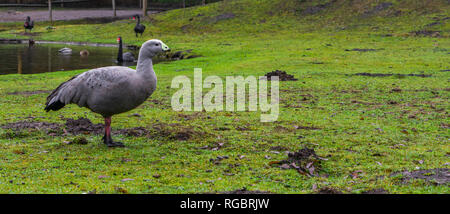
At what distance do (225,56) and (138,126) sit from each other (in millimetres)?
20790

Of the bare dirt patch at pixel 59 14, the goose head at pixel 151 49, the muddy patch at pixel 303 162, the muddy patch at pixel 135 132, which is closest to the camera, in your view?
the muddy patch at pixel 303 162

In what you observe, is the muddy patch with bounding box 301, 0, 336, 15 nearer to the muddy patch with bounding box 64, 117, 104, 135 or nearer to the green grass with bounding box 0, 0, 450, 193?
the green grass with bounding box 0, 0, 450, 193

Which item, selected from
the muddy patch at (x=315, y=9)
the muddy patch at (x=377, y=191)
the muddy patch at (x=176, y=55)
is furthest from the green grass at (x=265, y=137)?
the muddy patch at (x=315, y=9)

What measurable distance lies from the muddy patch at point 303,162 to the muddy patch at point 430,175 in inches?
52.3

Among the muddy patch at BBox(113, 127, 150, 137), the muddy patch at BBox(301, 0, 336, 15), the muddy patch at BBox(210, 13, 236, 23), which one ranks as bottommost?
the muddy patch at BBox(113, 127, 150, 137)

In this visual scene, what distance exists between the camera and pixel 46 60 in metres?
34.0

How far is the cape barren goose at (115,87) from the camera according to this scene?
903cm

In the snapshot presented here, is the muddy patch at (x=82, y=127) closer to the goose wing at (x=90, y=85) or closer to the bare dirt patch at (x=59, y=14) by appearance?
the goose wing at (x=90, y=85)

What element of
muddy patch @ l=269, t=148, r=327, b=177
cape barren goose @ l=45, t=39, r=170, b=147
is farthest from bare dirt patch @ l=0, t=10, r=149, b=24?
muddy patch @ l=269, t=148, r=327, b=177

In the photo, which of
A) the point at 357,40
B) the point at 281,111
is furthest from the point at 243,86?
the point at 357,40

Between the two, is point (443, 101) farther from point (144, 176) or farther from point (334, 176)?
point (144, 176)

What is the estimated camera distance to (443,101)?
15477 millimetres

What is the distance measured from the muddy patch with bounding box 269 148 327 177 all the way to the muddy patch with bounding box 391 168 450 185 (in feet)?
4.36

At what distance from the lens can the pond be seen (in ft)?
97.2
